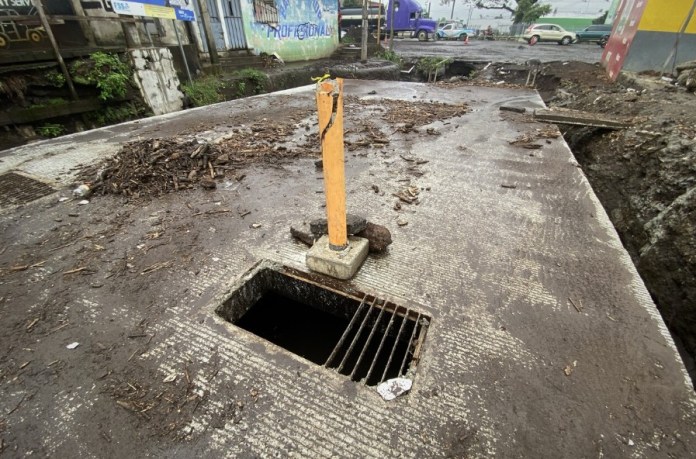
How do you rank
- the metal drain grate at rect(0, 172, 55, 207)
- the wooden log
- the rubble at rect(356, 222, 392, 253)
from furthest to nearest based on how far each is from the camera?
the wooden log → the metal drain grate at rect(0, 172, 55, 207) → the rubble at rect(356, 222, 392, 253)

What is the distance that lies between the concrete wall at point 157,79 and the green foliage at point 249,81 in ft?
5.13

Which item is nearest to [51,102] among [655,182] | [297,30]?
[297,30]

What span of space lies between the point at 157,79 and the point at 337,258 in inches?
287

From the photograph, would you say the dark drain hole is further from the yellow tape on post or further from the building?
the building

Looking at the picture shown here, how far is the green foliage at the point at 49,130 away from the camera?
546 cm

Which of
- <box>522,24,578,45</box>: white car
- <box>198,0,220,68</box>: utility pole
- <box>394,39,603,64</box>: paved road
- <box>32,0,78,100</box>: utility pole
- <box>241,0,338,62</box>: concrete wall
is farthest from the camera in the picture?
<box>522,24,578,45</box>: white car

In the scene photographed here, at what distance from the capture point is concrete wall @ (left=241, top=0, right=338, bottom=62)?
32.9 feet

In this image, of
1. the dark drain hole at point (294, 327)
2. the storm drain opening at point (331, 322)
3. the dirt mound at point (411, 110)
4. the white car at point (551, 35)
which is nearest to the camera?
the storm drain opening at point (331, 322)

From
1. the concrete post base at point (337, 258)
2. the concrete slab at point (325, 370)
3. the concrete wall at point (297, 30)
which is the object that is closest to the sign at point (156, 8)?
the concrete wall at point (297, 30)

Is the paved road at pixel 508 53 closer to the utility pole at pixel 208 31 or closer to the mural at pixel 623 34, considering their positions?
the mural at pixel 623 34

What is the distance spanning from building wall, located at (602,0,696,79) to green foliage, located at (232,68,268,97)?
9.09m

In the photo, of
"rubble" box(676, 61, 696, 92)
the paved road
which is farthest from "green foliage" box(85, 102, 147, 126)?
the paved road

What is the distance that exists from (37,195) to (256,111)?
361 centimetres

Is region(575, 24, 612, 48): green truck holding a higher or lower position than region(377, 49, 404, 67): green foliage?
higher
